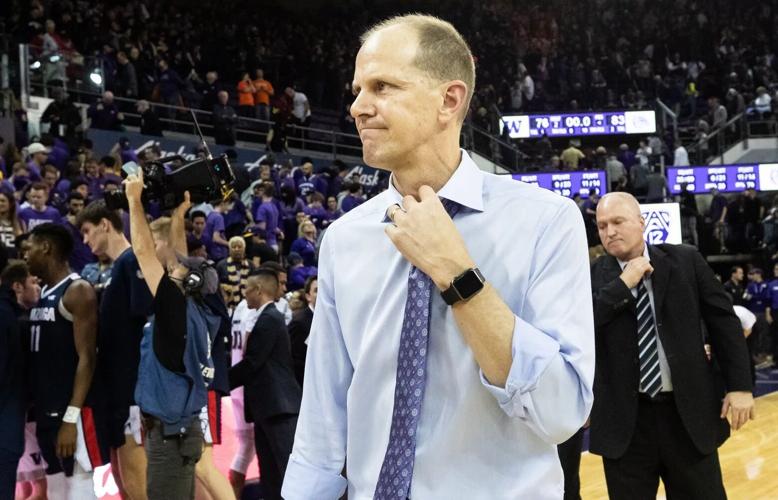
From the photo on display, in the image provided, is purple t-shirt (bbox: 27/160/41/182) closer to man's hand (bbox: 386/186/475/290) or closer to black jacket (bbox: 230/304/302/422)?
black jacket (bbox: 230/304/302/422)

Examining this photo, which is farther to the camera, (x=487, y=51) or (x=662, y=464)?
(x=487, y=51)

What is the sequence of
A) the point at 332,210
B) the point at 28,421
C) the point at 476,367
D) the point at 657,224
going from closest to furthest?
the point at 476,367 < the point at 28,421 < the point at 657,224 < the point at 332,210

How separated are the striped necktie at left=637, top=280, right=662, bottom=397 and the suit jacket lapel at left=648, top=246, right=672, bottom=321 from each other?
53 mm

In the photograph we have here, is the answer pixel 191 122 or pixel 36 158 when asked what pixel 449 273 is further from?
pixel 191 122

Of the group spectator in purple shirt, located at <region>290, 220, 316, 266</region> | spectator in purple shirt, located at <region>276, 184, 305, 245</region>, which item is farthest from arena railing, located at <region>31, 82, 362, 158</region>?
spectator in purple shirt, located at <region>290, 220, 316, 266</region>

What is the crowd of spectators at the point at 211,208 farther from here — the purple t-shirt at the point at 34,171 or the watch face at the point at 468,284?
the watch face at the point at 468,284

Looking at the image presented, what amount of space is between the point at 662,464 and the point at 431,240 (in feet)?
9.00

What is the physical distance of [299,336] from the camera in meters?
6.80

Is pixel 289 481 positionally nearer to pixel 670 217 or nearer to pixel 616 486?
pixel 616 486

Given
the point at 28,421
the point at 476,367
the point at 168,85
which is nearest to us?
the point at 476,367

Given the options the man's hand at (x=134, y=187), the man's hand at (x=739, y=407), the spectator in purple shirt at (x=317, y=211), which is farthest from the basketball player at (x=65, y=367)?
the spectator in purple shirt at (x=317, y=211)

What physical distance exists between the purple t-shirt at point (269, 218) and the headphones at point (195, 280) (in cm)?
763

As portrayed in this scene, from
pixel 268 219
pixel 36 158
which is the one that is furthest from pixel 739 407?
pixel 268 219

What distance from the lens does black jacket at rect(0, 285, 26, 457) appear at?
198 inches
